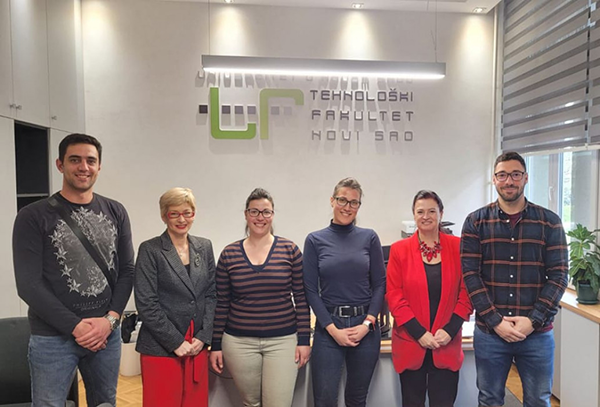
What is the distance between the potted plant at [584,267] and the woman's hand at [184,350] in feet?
8.49

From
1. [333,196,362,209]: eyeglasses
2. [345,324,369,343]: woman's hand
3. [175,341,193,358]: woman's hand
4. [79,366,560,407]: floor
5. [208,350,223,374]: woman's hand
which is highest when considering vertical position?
[333,196,362,209]: eyeglasses

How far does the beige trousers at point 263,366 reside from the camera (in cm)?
207

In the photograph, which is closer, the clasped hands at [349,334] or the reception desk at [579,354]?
the clasped hands at [349,334]

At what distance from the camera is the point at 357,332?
2074 mm

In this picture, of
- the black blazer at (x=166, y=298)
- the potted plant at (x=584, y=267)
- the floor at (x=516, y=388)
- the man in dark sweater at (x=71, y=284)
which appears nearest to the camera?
the man in dark sweater at (x=71, y=284)

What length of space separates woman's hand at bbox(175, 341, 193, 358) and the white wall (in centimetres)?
258

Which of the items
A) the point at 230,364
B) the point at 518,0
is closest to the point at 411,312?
the point at 230,364

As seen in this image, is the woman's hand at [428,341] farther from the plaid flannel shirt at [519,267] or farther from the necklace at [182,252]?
the necklace at [182,252]

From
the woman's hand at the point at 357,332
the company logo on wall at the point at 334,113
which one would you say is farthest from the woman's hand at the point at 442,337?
the company logo on wall at the point at 334,113

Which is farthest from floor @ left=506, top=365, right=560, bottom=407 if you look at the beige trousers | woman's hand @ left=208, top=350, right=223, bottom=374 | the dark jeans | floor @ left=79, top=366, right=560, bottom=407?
woman's hand @ left=208, top=350, right=223, bottom=374

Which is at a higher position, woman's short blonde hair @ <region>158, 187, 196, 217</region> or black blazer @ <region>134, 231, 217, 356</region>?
woman's short blonde hair @ <region>158, 187, 196, 217</region>

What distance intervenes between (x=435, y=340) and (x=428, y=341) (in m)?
0.04

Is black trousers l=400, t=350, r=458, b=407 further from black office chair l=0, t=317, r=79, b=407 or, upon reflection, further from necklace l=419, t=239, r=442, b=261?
black office chair l=0, t=317, r=79, b=407

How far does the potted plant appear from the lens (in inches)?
112
